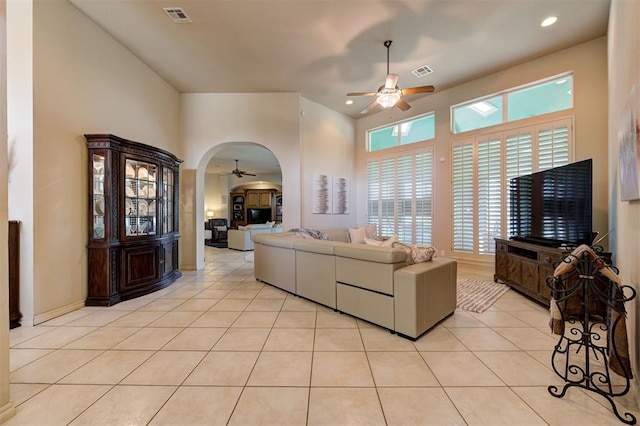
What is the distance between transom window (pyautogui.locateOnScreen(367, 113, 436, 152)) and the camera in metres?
5.77

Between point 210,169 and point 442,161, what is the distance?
9348 mm

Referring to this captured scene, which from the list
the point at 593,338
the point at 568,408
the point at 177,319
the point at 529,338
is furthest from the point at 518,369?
the point at 177,319

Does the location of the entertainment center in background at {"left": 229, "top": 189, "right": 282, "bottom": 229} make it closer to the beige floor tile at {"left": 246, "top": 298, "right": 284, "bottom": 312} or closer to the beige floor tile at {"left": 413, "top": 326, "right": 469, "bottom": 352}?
the beige floor tile at {"left": 246, "top": 298, "right": 284, "bottom": 312}

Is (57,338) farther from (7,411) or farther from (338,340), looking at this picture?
(338,340)

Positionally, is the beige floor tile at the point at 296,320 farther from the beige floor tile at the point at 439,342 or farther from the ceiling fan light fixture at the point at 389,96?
the ceiling fan light fixture at the point at 389,96

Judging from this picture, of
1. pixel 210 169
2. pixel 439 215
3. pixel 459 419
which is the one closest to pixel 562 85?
pixel 439 215

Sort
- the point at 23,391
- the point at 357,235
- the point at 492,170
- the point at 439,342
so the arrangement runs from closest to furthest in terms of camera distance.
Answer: the point at 23,391 → the point at 439,342 → the point at 492,170 → the point at 357,235

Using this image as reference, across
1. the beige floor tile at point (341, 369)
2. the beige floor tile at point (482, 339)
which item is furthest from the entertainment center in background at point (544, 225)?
the beige floor tile at point (341, 369)

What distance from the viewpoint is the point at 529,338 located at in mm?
2400

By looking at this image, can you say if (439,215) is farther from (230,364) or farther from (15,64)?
(15,64)

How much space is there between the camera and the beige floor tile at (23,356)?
6.51 feet

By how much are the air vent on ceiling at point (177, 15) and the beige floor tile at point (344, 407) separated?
4.25m

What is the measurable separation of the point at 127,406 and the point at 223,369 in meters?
0.58

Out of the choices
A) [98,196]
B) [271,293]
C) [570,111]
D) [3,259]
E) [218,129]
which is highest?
[218,129]
